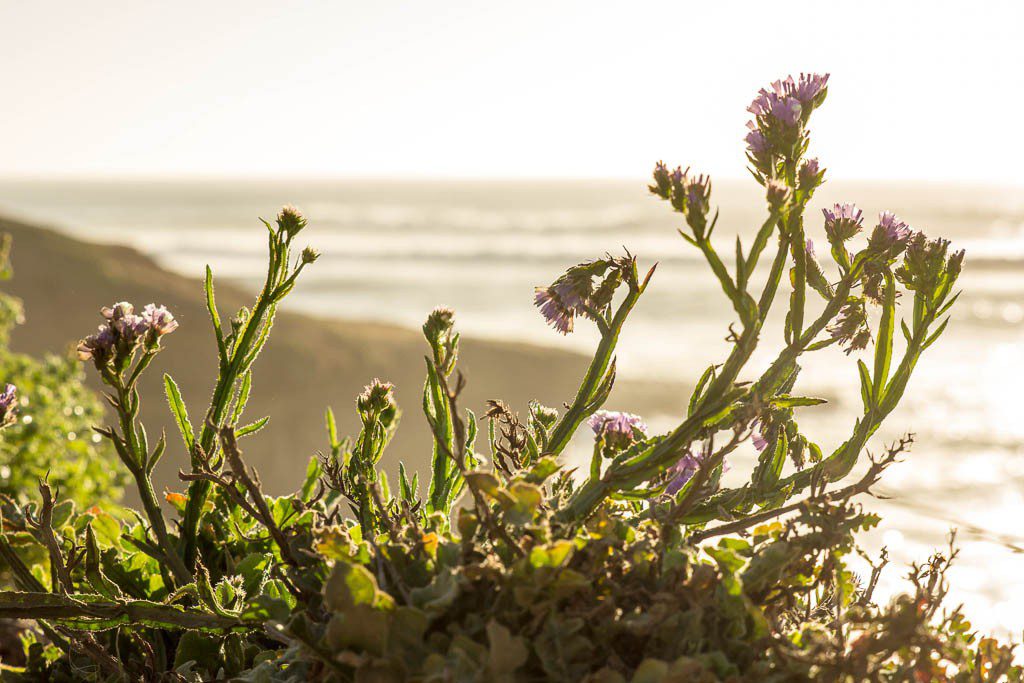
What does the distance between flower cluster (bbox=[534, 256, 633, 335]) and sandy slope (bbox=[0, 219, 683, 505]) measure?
567 centimetres

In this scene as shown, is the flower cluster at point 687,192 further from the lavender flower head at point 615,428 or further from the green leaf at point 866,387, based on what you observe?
the green leaf at point 866,387

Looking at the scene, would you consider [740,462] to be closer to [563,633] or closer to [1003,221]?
[563,633]

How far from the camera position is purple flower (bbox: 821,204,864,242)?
165cm

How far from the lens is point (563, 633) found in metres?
1.18

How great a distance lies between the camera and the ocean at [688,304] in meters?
7.63

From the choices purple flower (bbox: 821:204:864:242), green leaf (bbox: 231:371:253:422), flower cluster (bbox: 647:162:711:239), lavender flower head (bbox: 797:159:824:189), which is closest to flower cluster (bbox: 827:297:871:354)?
purple flower (bbox: 821:204:864:242)

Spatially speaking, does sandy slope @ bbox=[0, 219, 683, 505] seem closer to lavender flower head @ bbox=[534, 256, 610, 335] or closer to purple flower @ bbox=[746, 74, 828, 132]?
lavender flower head @ bbox=[534, 256, 610, 335]

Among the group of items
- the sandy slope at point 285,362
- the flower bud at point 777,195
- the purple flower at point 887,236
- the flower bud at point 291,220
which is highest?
the flower bud at point 777,195

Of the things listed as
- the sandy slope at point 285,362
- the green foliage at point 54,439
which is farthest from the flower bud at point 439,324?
the sandy slope at point 285,362

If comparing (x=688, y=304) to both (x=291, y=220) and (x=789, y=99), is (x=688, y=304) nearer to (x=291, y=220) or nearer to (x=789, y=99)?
(x=291, y=220)

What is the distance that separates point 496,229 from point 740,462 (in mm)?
32054

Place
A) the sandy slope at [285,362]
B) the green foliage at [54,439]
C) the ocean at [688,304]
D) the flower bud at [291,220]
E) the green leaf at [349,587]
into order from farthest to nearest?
the sandy slope at [285,362]
the ocean at [688,304]
the green foliage at [54,439]
the flower bud at [291,220]
the green leaf at [349,587]

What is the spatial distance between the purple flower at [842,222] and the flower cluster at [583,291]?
35 centimetres

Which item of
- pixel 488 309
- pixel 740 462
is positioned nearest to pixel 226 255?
pixel 488 309
